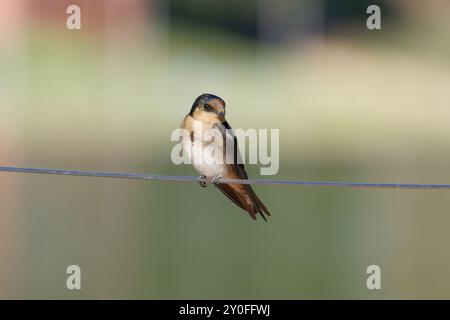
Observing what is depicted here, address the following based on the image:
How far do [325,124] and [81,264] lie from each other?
4.88m

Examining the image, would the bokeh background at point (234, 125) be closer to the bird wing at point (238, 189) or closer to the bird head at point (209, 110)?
the bird wing at point (238, 189)

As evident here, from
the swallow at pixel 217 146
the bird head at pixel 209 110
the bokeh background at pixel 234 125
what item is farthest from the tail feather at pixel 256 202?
the bokeh background at pixel 234 125

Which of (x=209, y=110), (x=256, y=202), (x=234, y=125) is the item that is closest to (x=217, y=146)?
(x=209, y=110)

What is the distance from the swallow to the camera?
3.58m

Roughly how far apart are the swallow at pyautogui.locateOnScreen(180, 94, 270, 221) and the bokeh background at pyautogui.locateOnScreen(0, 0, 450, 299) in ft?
15.0

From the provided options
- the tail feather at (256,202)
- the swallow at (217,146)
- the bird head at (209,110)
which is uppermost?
the bird head at (209,110)

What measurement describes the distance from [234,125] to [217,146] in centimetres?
726

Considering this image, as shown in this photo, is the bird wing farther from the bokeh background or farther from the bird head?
the bokeh background

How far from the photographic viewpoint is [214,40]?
11164 mm

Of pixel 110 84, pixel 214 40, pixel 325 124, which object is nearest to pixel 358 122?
pixel 325 124

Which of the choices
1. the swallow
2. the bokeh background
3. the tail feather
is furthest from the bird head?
the bokeh background

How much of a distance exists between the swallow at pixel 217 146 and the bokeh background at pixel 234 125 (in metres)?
4.58

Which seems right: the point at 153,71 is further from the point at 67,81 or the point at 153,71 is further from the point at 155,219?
the point at 155,219

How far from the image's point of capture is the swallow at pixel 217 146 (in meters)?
3.58
